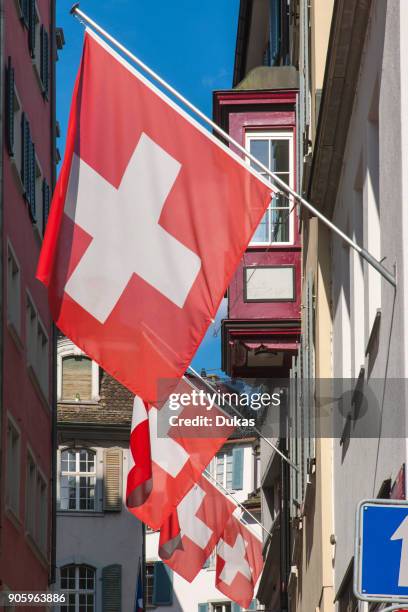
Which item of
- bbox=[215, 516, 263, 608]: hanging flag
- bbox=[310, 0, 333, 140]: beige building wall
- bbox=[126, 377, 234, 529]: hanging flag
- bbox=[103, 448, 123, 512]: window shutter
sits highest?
bbox=[310, 0, 333, 140]: beige building wall

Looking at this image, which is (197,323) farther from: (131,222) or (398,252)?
(398,252)

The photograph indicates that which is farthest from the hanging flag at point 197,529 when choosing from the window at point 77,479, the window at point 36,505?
the window at point 77,479

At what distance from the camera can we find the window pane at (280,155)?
2267 centimetres

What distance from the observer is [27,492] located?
29.0 m

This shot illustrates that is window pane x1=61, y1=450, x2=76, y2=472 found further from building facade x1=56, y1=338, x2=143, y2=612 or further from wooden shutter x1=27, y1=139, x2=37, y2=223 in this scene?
wooden shutter x1=27, y1=139, x2=37, y2=223

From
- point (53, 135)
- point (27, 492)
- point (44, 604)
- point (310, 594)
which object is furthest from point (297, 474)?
point (53, 135)

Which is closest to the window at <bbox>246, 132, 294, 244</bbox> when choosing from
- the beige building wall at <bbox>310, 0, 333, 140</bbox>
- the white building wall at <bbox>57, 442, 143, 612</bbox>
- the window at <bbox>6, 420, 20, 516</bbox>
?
the beige building wall at <bbox>310, 0, 333, 140</bbox>

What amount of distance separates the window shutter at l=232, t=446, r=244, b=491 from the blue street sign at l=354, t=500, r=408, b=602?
159 ft

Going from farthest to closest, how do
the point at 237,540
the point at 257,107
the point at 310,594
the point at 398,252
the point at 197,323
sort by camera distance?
the point at 237,540
the point at 257,107
the point at 310,594
the point at 197,323
the point at 398,252

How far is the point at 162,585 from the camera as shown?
55219 mm

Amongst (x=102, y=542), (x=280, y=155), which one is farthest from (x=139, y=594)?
(x=280, y=155)

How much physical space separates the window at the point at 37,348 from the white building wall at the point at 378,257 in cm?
1372

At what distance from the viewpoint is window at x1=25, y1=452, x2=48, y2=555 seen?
2923cm

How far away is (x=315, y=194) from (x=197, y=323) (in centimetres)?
481
